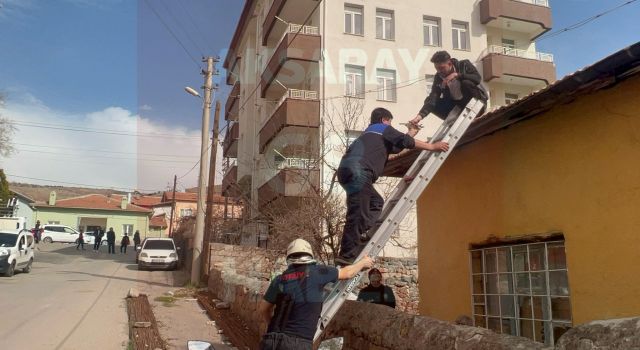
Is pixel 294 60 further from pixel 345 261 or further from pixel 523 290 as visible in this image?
pixel 345 261

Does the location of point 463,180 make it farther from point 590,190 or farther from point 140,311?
point 140,311

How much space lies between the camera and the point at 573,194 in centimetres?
551

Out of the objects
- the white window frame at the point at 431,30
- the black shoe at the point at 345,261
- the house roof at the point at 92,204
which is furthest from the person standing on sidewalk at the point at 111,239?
Result: the black shoe at the point at 345,261

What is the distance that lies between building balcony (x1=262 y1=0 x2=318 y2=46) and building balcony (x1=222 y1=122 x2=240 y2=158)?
9128 millimetres

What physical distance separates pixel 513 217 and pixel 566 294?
1.13m

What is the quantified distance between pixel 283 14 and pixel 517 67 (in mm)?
12366

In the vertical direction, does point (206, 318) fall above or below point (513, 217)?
below

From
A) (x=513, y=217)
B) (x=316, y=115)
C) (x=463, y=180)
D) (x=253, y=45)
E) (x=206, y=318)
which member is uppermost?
(x=253, y=45)

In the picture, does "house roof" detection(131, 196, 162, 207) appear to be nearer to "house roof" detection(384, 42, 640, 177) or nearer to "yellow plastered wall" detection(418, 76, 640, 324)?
"yellow plastered wall" detection(418, 76, 640, 324)

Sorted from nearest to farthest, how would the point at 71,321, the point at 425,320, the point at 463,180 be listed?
the point at 425,320
the point at 463,180
the point at 71,321

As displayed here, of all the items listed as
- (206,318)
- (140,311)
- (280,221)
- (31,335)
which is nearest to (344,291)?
(31,335)

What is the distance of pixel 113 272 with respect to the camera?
23859 mm

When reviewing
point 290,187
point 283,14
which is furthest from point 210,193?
point 283,14

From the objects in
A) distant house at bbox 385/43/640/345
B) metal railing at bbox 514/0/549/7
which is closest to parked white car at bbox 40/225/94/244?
metal railing at bbox 514/0/549/7
